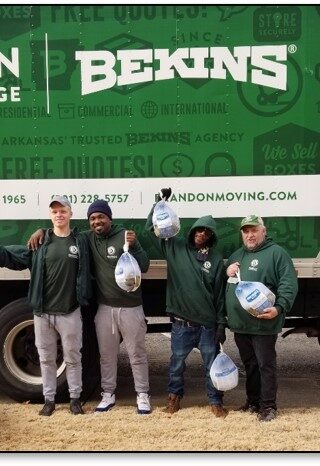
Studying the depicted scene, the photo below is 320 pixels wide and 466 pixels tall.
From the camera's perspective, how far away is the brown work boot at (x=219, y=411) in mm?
6176

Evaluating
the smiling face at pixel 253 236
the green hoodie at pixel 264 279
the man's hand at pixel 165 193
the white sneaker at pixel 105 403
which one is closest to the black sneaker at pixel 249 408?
the green hoodie at pixel 264 279

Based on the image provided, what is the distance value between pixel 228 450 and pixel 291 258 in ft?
6.09

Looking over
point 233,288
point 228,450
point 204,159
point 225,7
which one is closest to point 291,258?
point 233,288

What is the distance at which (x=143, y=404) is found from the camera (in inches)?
247

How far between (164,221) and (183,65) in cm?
140

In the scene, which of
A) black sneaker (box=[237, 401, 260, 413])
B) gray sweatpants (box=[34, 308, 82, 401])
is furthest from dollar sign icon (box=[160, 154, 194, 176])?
black sneaker (box=[237, 401, 260, 413])

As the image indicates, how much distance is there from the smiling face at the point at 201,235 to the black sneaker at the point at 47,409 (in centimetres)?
190

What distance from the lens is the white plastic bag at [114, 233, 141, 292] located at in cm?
593

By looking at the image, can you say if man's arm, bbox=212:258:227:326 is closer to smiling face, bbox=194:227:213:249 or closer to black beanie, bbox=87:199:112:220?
smiling face, bbox=194:227:213:249

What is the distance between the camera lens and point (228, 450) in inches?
214

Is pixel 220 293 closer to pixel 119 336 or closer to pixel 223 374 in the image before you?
pixel 223 374

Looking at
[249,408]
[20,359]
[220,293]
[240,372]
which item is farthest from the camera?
[240,372]

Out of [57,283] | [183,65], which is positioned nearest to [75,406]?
[57,283]

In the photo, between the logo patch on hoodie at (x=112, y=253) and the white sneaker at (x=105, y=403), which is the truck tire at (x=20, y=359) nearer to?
the white sneaker at (x=105, y=403)
